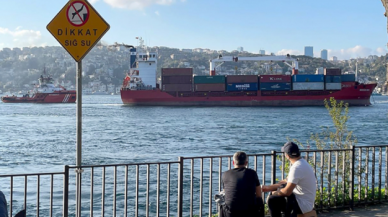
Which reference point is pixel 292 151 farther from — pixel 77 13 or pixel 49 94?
pixel 49 94

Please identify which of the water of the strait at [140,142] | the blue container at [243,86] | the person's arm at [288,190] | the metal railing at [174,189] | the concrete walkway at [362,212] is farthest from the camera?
the blue container at [243,86]

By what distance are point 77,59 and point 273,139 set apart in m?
24.0

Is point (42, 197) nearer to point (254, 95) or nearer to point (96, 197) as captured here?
point (96, 197)

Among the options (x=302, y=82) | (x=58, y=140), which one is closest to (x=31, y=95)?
(x=302, y=82)

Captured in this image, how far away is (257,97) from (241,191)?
205 ft

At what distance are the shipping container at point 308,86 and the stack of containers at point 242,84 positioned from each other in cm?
573

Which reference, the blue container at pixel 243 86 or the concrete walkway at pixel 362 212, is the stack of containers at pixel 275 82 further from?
the concrete walkway at pixel 362 212

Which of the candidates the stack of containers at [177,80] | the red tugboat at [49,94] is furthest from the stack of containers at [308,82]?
the red tugboat at [49,94]

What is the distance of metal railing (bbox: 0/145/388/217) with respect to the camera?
194 inches

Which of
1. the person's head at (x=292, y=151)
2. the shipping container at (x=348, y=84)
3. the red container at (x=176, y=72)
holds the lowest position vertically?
the person's head at (x=292, y=151)

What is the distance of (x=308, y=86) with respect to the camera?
66500mm

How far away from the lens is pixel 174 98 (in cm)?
6706

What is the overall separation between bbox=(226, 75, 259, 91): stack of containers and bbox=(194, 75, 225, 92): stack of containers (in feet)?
3.16

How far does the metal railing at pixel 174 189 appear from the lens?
492 cm
